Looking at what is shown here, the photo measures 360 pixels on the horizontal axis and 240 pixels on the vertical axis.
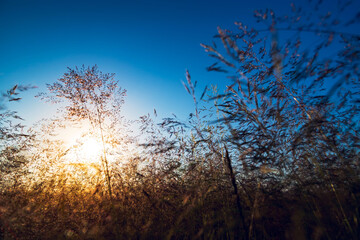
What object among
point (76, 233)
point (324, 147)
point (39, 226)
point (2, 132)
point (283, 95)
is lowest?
point (76, 233)

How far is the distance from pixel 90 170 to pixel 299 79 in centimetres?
334

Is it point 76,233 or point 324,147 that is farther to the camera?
point 76,233

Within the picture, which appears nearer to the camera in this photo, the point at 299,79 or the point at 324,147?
the point at 299,79

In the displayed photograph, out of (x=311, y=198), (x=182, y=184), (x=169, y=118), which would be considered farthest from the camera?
(x=169, y=118)

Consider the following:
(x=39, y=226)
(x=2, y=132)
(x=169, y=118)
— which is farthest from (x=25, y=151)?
(x=169, y=118)

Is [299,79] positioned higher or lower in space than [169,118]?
lower

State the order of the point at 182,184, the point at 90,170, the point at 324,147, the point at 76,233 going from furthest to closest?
1. the point at 90,170
2. the point at 182,184
3. the point at 76,233
4. the point at 324,147

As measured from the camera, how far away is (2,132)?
10.3ft

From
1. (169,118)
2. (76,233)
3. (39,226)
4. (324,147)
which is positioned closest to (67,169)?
(39,226)

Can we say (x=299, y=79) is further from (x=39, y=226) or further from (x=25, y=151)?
(x=25, y=151)

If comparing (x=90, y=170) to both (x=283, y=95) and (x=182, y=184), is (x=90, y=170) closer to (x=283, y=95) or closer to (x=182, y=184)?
(x=182, y=184)

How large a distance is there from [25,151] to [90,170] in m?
2.09

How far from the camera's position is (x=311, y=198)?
5.29 feet

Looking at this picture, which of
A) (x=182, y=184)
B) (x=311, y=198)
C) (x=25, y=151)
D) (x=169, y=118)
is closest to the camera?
(x=311, y=198)
